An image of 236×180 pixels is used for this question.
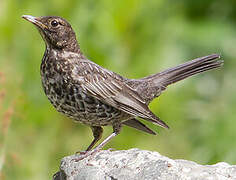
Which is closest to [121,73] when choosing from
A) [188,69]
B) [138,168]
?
[188,69]

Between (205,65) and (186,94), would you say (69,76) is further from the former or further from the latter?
(186,94)

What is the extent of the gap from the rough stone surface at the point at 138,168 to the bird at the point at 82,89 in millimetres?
258

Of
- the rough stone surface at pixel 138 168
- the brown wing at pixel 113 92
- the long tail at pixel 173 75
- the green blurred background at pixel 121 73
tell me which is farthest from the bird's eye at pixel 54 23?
the green blurred background at pixel 121 73

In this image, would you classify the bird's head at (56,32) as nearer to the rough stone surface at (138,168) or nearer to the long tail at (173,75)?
the long tail at (173,75)

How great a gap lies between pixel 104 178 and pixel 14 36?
4425 millimetres

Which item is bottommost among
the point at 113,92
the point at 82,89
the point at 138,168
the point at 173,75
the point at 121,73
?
the point at 138,168

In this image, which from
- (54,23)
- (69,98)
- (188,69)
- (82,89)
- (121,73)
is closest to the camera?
(69,98)

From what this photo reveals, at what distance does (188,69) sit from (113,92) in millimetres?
1153

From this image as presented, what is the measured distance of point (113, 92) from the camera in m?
7.52

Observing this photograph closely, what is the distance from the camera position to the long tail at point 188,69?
8.26 metres

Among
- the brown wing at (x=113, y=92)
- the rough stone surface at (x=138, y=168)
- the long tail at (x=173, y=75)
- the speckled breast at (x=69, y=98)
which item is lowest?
the rough stone surface at (x=138, y=168)

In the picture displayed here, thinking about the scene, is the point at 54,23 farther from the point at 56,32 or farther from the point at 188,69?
the point at 188,69

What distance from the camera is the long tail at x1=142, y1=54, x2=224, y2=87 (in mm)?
8258

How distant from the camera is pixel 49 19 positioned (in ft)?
24.3
